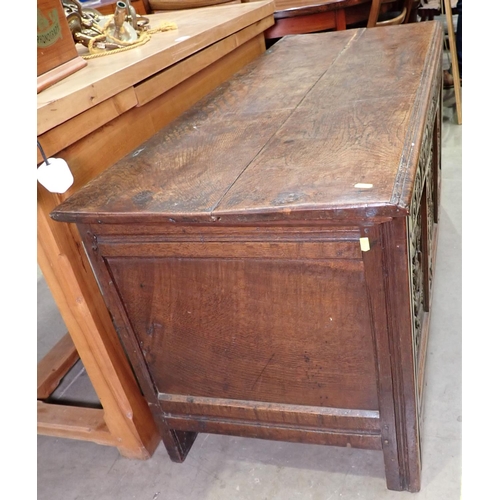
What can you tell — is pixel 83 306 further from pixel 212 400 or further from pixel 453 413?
pixel 453 413

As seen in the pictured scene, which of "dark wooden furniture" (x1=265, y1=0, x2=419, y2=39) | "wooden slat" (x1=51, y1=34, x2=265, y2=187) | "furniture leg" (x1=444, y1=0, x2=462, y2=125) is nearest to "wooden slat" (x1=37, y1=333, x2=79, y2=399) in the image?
"wooden slat" (x1=51, y1=34, x2=265, y2=187)

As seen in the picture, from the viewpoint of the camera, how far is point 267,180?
3.15 feet

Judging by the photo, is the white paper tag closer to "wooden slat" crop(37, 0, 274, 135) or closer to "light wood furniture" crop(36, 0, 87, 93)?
"wooden slat" crop(37, 0, 274, 135)

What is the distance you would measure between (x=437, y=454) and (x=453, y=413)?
14 centimetres

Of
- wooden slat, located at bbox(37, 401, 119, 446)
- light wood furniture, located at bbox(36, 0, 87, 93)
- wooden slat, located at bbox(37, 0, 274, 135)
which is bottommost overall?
wooden slat, located at bbox(37, 401, 119, 446)

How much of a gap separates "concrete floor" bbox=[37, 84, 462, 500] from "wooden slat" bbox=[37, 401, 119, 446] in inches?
2.5

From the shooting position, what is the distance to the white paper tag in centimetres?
99

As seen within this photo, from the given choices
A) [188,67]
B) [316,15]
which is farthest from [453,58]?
[188,67]

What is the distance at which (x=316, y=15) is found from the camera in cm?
287

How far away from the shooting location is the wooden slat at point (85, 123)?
1.07 metres

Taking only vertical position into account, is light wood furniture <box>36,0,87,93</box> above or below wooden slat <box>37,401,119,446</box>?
above

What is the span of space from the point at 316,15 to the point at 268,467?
7.73 feet

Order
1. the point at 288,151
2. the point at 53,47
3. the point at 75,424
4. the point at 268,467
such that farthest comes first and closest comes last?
the point at 75,424
the point at 268,467
the point at 53,47
the point at 288,151

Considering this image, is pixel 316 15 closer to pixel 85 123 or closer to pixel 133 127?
pixel 133 127
